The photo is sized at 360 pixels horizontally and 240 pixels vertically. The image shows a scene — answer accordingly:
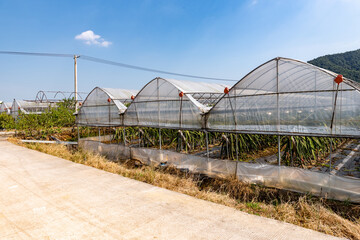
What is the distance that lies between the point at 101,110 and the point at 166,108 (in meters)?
3.84

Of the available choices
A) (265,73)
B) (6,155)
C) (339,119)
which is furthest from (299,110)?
(6,155)

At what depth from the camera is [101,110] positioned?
34.7 feet

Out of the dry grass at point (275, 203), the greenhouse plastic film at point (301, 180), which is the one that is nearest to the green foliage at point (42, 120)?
the dry grass at point (275, 203)

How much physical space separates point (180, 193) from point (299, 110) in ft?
10.9

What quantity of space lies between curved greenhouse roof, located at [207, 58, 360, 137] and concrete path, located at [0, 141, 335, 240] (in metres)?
2.76

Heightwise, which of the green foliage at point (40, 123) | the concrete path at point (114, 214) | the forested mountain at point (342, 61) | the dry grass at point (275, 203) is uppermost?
the forested mountain at point (342, 61)

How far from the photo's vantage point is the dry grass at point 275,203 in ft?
11.8

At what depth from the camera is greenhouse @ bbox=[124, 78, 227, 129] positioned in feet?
24.6

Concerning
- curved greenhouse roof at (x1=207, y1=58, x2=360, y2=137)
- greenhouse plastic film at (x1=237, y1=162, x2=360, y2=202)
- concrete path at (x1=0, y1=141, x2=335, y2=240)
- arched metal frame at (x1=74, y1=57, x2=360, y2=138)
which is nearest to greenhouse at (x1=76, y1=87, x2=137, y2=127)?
arched metal frame at (x1=74, y1=57, x2=360, y2=138)

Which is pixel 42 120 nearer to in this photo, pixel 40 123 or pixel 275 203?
pixel 40 123

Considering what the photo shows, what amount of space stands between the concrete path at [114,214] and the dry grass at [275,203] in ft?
1.29

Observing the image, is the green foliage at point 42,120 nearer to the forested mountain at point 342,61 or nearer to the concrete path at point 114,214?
the concrete path at point 114,214

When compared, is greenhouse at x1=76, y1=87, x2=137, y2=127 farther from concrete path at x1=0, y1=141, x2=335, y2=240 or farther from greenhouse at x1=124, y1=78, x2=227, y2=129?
concrete path at x1=0, y1=141, x2=335, y2=240

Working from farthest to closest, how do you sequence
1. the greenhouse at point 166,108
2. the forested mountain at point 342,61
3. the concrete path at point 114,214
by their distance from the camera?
the forested mountain at point 342,61
the greenhouse at point 166,108
the concrete path at point 114,214
